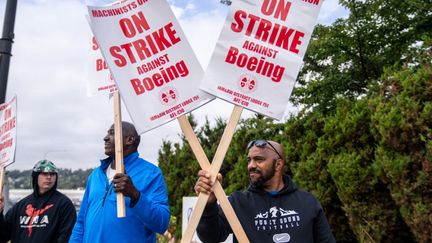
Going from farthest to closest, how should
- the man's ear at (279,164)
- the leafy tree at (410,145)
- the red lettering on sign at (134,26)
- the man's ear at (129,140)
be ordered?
the leafy tree at (410,145)
the man's ear at (129,140)
the man's ear at (279,164)
the red lettering on sign at (134,26)

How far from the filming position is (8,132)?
18.0 ft

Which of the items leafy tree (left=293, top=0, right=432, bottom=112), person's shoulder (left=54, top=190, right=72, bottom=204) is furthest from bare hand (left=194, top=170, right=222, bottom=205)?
leafy tree (left=293, top=0, right=432, bottom=112)

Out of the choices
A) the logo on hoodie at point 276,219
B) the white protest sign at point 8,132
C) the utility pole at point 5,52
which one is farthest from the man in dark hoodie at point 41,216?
the logo on hoodie at point 276,219

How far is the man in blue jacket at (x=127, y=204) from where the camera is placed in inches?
124

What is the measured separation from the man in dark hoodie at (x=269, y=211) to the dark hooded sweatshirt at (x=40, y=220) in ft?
7.32

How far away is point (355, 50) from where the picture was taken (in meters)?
9.55

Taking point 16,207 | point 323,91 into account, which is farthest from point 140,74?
Result: point 323,91

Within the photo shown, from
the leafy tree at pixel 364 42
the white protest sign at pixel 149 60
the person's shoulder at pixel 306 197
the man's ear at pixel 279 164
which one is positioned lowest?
the person's shoulder at pixel 306 197

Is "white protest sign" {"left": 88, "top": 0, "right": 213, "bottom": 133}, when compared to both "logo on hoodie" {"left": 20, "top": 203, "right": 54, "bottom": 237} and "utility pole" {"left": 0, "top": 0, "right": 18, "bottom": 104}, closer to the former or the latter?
"logo on hoodie" {"left": 20, "top": 203, "right": 54, "bottom": 237}

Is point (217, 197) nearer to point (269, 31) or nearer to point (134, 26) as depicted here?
point (269, 31)

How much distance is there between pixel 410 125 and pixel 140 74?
11.7ft

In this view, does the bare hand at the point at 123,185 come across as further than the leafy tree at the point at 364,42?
No

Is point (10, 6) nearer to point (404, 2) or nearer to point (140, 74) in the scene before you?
point (140, 74)

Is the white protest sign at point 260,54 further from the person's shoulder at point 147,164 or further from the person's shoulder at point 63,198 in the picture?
the person's shoulder at point 63,198
